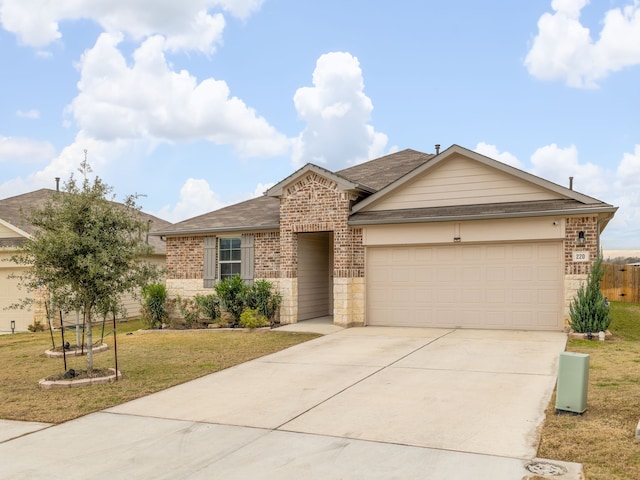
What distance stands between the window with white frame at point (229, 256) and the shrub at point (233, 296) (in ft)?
3.68

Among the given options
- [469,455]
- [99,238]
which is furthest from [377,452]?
[99,238]

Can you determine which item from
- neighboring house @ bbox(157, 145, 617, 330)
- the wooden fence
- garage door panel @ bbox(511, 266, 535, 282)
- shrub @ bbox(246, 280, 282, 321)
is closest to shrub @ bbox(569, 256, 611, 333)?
neighboring house @ bbox(157, 145, 617, 330)

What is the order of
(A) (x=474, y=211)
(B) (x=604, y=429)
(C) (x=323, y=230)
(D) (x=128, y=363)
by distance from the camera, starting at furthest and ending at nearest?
1. (C) (x=323, y=230)
2. (A) (x=474, y=211)
3. (D) (x=128, y=363)
4. (B) (x=604, y=429)

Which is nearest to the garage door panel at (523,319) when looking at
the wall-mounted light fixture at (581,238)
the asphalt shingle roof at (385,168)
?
the wall-mounted light fixture at (581,238)

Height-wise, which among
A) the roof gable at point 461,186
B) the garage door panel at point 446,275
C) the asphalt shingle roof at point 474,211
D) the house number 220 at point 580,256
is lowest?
the garage door panel at point 446,275

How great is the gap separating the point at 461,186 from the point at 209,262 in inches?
339

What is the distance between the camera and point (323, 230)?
16.5m

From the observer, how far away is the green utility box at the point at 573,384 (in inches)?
275

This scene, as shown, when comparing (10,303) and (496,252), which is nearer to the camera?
(496,252)

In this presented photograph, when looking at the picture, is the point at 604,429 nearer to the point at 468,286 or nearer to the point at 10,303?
the point at 468,286

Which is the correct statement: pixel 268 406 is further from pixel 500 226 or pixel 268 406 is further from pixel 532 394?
pixel 500 226

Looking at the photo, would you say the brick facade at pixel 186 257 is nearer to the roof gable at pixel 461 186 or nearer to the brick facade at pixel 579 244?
the roof gable at pixel 461 186

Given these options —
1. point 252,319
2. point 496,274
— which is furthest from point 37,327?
point 496,274

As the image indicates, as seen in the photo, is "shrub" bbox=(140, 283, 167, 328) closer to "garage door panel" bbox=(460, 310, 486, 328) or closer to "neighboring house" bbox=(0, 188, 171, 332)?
"neighboring house" bbox=(0, 188, 171, 332)
